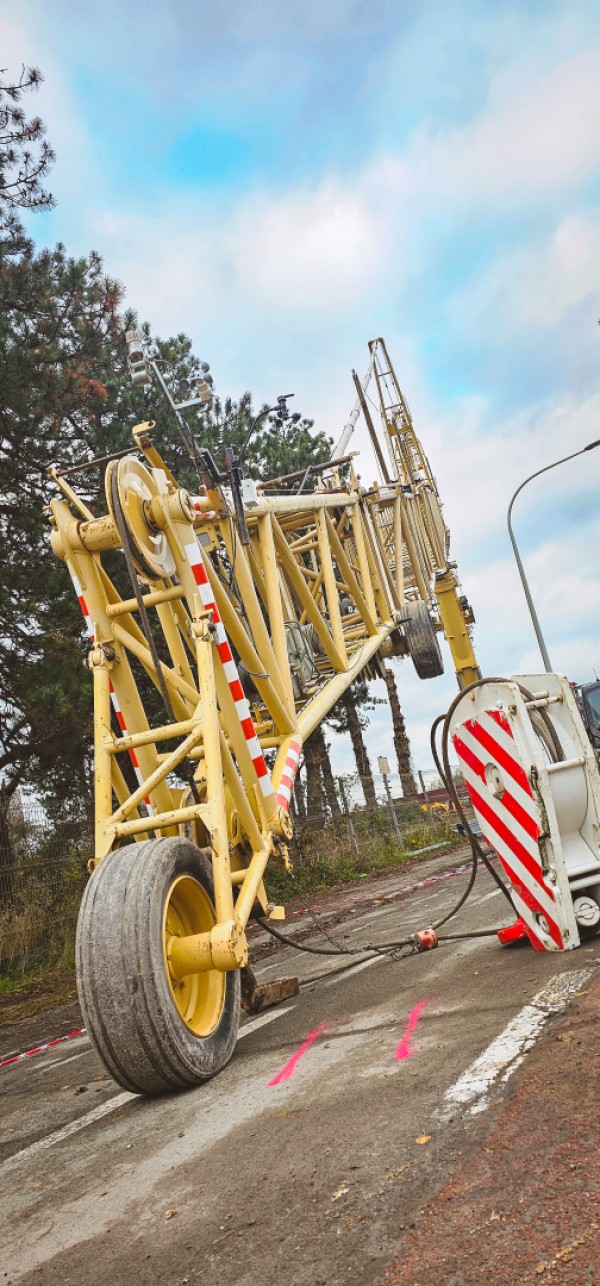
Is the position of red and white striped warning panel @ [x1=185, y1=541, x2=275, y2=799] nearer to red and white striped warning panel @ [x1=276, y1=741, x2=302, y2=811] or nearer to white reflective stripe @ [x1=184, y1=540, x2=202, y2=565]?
white reflective stripe @ [x1=184, y1=540, x2=202, y2=565]

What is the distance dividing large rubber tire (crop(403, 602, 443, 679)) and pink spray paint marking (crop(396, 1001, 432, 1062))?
22.0ft

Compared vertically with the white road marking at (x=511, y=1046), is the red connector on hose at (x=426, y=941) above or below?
above

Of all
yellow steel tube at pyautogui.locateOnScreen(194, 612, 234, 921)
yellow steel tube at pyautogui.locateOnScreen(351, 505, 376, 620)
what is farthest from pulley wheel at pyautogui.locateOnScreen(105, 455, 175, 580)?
yellow steel tube at pyautogui.locateOnScreen(351, 505, 376, 620)

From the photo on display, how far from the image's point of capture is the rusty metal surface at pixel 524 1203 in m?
1.99

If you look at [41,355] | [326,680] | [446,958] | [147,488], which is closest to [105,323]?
[41,355]

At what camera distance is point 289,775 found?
647 centimetres

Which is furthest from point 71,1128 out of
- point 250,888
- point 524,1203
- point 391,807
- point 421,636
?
point 391,807

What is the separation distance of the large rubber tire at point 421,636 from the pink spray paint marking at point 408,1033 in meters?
6.72

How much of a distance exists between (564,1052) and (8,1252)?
1.83m

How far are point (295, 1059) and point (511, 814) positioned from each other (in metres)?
1.74

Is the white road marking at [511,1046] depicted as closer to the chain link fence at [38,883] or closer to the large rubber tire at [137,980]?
the large rubber tire at [137,980]

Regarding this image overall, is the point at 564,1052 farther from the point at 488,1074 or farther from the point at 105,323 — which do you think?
the point at 105,323

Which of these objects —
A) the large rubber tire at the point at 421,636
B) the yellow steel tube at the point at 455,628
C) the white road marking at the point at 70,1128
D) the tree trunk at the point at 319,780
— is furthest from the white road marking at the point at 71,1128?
the tree trunk at the point at 319,780

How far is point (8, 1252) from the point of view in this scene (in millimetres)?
2820
